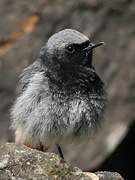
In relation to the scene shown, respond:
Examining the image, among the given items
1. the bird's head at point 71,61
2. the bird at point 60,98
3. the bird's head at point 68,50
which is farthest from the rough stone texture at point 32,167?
the bird's head at point 68,50

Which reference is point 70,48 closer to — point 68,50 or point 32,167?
point 68,50

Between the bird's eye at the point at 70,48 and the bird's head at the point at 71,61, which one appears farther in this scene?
the bird's eye at the point at 70,48

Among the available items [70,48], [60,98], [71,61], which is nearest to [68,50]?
[70,48]

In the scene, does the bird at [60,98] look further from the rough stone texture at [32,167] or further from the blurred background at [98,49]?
the blurred background at [98,49]

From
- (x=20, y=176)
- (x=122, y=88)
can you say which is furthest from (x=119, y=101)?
(x=20, y=176)

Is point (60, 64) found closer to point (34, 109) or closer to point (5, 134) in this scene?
point (34, 109)

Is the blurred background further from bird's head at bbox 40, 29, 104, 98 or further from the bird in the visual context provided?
bird's head at bbox 40, 29, 104, 98
